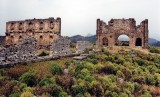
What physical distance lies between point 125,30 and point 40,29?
11.8m

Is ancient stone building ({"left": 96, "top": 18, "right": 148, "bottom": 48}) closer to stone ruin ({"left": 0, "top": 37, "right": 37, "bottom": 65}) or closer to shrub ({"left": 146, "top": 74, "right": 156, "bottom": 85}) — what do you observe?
shrub ({"left": 146, "top": 74, "right": 156, "bottom": 85})

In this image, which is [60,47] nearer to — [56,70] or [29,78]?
[56,70]

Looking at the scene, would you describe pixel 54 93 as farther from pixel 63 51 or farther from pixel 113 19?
pixel 113 19

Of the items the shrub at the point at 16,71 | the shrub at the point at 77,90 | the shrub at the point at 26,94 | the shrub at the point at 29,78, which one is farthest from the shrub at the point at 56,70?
the shrub at the point at 26,94

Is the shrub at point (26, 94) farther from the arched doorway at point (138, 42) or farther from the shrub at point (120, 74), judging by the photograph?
the arched doorway at point (138, 42)

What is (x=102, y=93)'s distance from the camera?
61.3 ft

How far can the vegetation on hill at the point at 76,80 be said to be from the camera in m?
16.7

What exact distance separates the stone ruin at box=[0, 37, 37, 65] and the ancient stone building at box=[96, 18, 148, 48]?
2543 centimetres

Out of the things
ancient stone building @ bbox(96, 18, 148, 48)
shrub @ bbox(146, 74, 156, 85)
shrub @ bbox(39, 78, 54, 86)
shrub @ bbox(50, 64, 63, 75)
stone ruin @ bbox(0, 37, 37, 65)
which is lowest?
shrub @ bbox(146, 74, 156, 85)

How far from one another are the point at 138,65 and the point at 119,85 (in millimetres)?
9109

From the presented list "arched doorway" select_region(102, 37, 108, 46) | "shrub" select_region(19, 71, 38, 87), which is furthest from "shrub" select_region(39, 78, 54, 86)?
"arched doorway" select_region(102, 37, 108, 46)

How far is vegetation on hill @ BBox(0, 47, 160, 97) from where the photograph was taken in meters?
16.7

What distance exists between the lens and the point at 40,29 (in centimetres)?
4856

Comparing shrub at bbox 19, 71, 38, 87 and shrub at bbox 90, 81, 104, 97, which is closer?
shrub at bbox 19, 71, 38, 87
